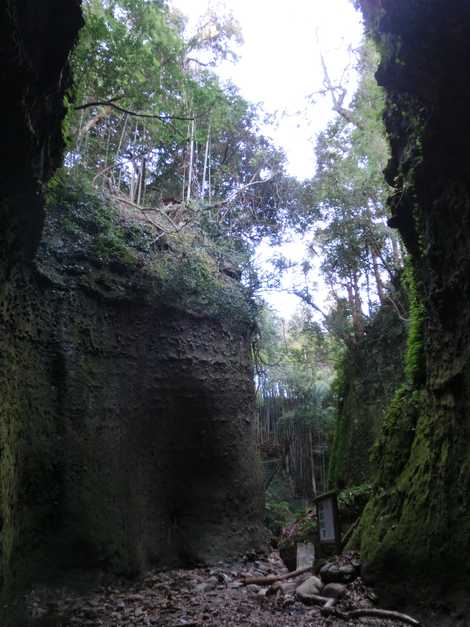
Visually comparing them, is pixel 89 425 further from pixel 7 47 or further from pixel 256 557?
pixel 7 47

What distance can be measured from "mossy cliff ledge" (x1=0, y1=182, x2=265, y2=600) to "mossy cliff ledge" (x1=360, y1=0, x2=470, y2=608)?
Result: 11.8 ft

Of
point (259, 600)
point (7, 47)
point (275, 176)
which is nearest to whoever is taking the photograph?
point (7, 47)

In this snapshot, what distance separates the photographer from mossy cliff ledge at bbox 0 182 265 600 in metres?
5.86

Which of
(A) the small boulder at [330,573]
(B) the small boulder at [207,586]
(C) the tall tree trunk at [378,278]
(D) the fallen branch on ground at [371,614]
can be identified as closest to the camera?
(D) the fallen branch on ground at [371,614]

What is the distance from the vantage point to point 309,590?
16.1ft

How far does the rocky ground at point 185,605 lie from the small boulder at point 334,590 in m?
0.05

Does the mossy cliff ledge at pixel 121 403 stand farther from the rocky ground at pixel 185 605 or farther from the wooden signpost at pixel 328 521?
the wooden signpost at pixel 328 521

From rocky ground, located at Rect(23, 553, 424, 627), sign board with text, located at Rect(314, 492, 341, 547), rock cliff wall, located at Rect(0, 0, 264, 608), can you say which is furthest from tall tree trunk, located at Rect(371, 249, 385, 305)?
rocky ground, located at Rect(23, 553, 424, 627)

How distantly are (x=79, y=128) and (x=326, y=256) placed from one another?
21.1ft

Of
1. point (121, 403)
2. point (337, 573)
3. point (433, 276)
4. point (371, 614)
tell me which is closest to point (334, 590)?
point (337, 573)

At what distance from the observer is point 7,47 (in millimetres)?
3273

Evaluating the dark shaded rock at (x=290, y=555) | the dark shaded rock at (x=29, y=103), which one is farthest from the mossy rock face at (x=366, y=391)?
the dark shaded rock at (x=29, y=103)

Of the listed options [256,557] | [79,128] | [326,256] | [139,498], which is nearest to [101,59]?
[79,128]

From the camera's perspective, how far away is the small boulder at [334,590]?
461 cm
